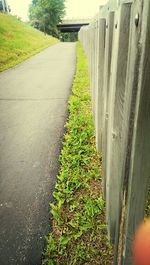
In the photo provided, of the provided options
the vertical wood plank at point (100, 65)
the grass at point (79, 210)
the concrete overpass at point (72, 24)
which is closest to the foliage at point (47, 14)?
the concrete overpass at point (72, 24)

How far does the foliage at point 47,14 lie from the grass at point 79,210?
61594mm

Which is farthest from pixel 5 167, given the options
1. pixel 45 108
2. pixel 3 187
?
pixel 45 108

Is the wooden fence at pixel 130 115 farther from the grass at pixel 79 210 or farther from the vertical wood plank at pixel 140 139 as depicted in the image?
the grass at pixel 79 210

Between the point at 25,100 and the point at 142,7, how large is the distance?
4717 millimetres

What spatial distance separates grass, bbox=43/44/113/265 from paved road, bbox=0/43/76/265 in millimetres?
106

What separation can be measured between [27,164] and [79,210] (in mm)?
1026

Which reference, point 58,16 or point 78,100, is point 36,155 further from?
point 58,16

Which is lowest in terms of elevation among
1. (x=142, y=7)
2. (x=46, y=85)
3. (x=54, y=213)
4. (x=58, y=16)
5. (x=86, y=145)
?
(x=54, y=213)

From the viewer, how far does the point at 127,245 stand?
1395 mm

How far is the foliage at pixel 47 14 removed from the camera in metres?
61.9

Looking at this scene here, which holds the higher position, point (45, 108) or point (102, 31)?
point (102, 31)

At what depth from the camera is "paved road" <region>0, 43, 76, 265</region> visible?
2.00 m

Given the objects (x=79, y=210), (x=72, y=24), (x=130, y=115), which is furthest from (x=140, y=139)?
(x=72, y=24)

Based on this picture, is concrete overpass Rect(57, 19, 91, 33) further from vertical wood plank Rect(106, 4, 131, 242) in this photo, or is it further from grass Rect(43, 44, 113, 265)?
vertical wood plank Rect(106, 4, 131, 242)
